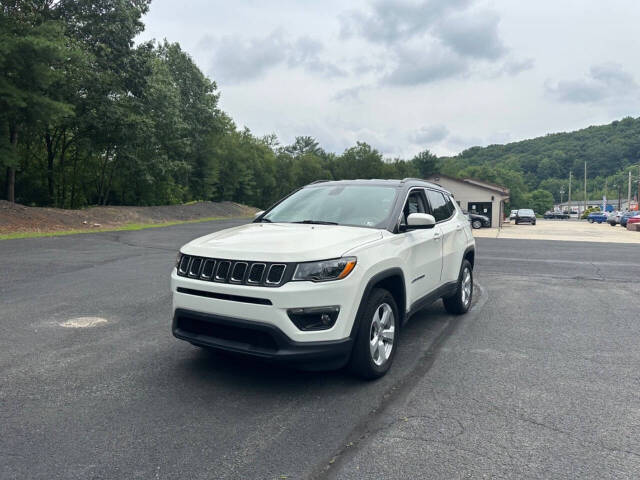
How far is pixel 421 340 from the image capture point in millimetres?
5516

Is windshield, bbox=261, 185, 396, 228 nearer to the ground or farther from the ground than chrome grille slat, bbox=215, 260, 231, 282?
farther from the ground

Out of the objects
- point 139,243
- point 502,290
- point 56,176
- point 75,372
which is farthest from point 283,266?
point 56,176

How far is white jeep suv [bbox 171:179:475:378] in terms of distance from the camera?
11.8 feet

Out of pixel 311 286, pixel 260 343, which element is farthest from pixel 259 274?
pixel 260 343

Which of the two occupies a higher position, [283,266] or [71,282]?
[283,266]

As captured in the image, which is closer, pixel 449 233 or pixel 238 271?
pixel 238 271

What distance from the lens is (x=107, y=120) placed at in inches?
1223

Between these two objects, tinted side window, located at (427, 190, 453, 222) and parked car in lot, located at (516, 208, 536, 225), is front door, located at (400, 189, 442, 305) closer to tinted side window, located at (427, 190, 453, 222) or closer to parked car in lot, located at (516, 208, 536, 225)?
tinted side window, located at (427, 190, 453, 222)

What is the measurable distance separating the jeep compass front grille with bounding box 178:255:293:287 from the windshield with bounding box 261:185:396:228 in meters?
→ 1.31

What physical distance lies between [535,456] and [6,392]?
396 cm

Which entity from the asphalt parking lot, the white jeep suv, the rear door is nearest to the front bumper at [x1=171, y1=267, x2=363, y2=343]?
the white jeep suv

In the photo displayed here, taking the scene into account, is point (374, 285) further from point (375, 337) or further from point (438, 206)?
point (438, 206)

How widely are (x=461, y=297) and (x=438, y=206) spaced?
4.56ft

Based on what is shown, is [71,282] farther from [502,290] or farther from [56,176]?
[56,176]
